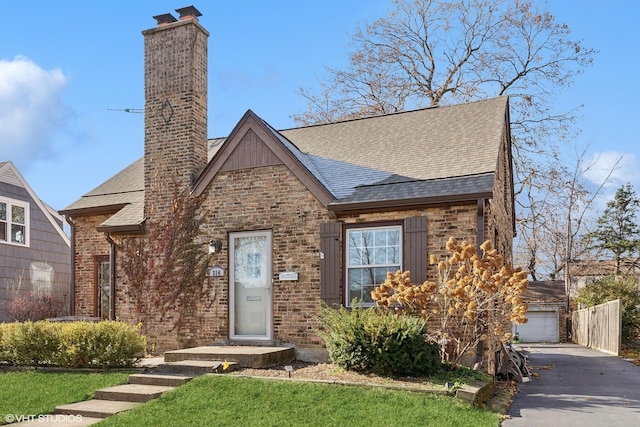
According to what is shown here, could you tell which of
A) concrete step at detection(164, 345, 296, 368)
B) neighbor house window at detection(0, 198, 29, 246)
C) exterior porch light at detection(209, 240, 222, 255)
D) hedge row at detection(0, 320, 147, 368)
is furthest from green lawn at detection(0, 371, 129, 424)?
neighbor house window at detection(0, 198, 29, 246)

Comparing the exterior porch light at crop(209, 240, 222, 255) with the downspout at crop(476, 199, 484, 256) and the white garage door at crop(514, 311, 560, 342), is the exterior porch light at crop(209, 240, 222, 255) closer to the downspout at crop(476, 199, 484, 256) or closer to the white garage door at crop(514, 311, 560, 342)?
the downspout at crop(476, 199, 484, 256)

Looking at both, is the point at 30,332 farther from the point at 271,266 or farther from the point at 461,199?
the point at 461,199

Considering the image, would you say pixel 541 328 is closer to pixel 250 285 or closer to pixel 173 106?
pixel 250 285

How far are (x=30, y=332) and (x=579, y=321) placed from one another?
22420 millimetres

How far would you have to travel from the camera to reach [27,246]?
66.2 ft

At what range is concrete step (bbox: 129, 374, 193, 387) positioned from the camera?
30.8 ft

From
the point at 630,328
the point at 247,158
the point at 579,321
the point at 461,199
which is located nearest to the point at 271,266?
the point at 247,158

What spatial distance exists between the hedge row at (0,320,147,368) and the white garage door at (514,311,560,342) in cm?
2215

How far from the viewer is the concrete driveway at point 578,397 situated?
7.91 metres

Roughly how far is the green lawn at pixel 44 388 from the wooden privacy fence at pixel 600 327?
1528 cm

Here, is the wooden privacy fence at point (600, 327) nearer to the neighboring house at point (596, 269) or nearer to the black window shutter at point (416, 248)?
the neighboring house at point (596, 269)

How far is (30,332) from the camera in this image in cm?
1130

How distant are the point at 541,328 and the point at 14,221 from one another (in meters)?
22.8

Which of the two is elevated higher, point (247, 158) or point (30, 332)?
point (247, 158)
